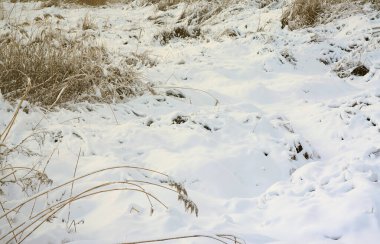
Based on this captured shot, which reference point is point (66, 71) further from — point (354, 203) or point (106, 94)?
point (354, 203)

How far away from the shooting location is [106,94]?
12.8 ft

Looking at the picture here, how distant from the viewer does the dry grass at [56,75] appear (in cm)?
346

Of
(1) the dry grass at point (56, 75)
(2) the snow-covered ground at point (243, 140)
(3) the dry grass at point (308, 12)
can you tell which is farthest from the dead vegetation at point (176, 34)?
(1) the dry grass at point (56, 75)

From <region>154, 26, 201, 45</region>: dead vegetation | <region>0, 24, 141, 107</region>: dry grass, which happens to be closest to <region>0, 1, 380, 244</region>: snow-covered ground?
<region>0, 24, 141, 107</region>: dry grass

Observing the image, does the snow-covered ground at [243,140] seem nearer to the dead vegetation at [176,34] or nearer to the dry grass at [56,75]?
the dry grass at [56,75]

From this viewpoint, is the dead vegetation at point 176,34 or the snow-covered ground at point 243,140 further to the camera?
the dead vegetation at point 176,34

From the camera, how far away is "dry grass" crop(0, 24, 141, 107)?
3.46 m

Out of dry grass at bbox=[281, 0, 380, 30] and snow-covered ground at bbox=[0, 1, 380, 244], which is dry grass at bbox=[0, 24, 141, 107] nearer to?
→ snow-covered ground at bbox=[0, 1, 380, 244]

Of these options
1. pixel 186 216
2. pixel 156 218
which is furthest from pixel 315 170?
pixel 156 218

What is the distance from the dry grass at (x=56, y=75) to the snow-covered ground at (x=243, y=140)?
0.17 metres

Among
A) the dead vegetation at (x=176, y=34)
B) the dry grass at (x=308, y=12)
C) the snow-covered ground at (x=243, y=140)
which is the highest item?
the dry grass at (x=308, y=12)

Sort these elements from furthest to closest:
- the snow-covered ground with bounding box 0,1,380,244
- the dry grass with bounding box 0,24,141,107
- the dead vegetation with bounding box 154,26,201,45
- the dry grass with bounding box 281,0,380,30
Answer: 1. the dead vegetation with bounding box 154,26,201,45
2. the dry grass with bounding box 281,0,380,30
3. the dry grass with bounding box 0,24,141,107
4. the snow-covered ground with bounding box 0,1,380,244

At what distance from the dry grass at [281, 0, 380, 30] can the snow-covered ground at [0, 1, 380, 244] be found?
0.62ft

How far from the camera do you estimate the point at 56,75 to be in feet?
12.2
